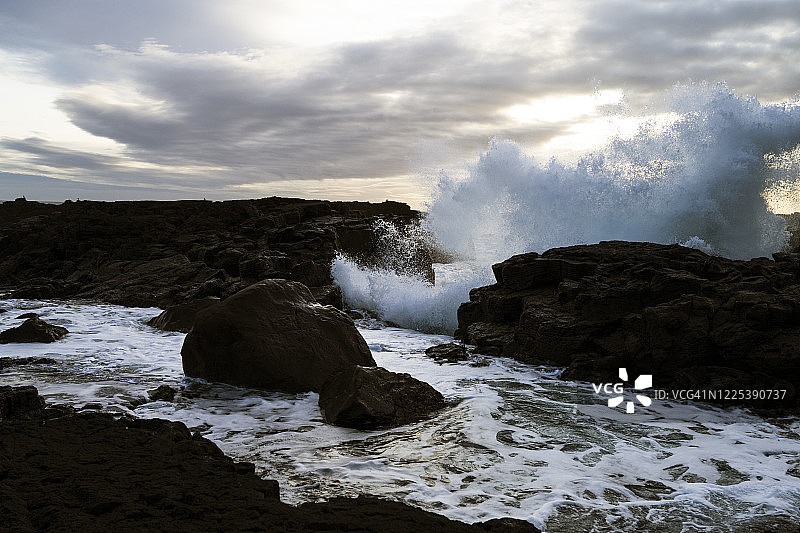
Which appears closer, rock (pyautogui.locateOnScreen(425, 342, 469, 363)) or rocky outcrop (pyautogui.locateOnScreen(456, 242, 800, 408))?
rocky outcrop (pyautogui.locateOnScreen(456, 242, 800, 408))

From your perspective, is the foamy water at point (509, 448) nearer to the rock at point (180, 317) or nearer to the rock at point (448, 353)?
the rock at point (448, 353)

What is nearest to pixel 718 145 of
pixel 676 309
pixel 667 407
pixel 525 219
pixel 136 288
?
pixel 525 219

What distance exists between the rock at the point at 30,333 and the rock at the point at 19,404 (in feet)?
14.3

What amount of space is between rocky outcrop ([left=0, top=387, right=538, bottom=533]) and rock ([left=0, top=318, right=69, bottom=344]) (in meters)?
5.15

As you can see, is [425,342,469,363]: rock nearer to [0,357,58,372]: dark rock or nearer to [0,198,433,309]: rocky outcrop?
[0,198,433,309]: rocky outcrop

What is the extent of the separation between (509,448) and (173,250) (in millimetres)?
14038

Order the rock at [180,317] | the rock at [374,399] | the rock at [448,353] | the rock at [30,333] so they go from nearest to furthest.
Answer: the rock at [374,399], the rock at [30,333], the rock at [448,353], the rock at [180,317]

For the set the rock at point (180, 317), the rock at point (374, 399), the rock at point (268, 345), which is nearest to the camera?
the rock at point (374, 399)

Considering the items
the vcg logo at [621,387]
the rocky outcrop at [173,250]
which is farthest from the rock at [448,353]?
the rocky outcrop at [173,250]

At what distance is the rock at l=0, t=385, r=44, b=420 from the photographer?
3.91m

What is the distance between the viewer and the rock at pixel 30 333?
25.5 ft

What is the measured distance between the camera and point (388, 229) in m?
17.2

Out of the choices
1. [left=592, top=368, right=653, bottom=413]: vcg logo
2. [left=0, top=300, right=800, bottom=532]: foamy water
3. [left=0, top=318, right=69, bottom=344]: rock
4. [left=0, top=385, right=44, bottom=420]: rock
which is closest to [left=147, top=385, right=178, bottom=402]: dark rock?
[left=0, top=300, right=800, bottom=532]: foamy water

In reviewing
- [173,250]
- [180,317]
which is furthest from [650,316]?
[173,250]
